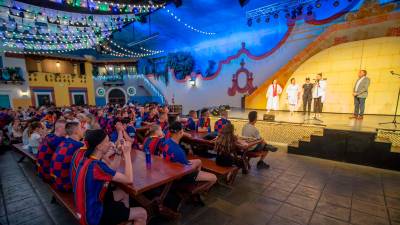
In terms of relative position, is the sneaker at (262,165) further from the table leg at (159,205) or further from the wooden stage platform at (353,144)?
the table leg at (159,205)

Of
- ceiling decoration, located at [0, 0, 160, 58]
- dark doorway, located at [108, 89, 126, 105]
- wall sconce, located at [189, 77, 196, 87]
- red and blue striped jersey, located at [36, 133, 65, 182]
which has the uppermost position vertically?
ceiling decoration, located at [0, 0, 160, 58]

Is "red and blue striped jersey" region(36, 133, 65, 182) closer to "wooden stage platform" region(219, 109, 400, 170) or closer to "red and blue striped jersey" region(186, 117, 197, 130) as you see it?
"red and blue striped jersey" region(186, 117, 197, 130)

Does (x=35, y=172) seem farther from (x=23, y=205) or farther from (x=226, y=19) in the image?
(x=226, y=19)

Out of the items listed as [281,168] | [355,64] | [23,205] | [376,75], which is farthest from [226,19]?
[23,205]

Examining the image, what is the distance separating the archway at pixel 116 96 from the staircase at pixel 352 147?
799 inches

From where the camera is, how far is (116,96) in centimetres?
2116

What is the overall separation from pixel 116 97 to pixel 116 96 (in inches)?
4.8

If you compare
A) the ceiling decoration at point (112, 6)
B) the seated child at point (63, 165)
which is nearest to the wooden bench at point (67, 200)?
the seated child at point (63, 165)

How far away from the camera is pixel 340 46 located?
882 centimetres

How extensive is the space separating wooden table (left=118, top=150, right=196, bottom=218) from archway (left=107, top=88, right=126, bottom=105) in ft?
66.7

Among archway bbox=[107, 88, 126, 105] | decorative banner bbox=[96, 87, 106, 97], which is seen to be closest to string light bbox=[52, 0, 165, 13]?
decorative banner bbox=[96, 87, 106, 97]

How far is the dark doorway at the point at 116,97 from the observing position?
20.9m

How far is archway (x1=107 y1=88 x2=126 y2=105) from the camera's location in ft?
68.4

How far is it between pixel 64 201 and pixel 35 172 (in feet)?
10.8
